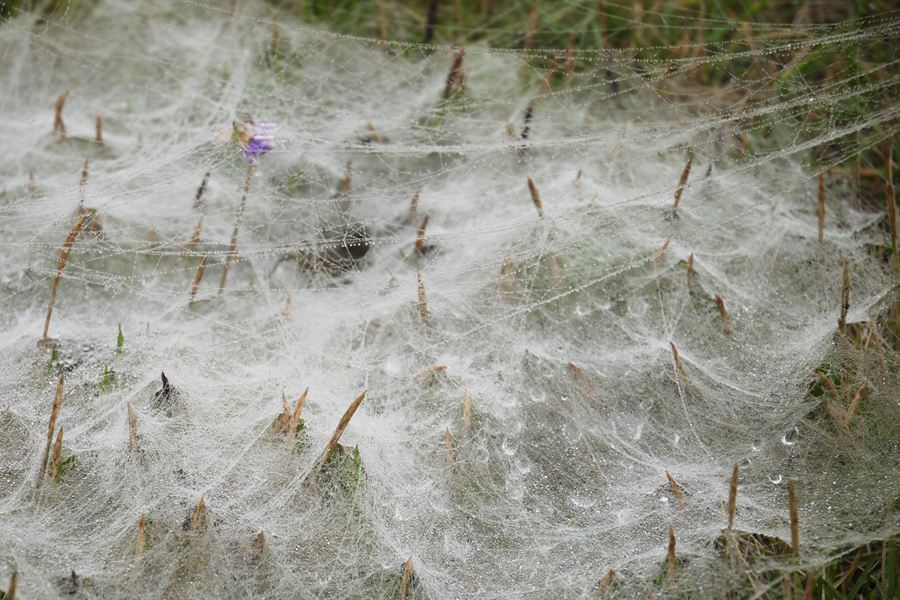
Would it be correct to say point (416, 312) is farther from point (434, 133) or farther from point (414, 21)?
point (414, 21)

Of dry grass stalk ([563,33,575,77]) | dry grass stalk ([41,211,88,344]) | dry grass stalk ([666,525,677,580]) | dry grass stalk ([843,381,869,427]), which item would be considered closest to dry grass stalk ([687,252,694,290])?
dry grass stalk ([843,381,869,427])

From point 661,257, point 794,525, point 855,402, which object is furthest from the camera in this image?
point 661,257

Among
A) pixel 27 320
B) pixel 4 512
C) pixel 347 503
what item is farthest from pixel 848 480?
pixel 27 320

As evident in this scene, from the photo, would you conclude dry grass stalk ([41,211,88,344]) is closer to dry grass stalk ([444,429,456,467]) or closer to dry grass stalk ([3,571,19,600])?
dry grass stalk ([3,571,19,600])

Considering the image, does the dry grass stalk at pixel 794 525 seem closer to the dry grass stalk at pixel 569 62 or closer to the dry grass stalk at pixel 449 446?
the dry grass stalk at pixel 449 446

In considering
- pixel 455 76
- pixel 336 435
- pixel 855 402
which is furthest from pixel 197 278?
pixel 855 402

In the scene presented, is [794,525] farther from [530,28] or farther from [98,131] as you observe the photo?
[98,131]
